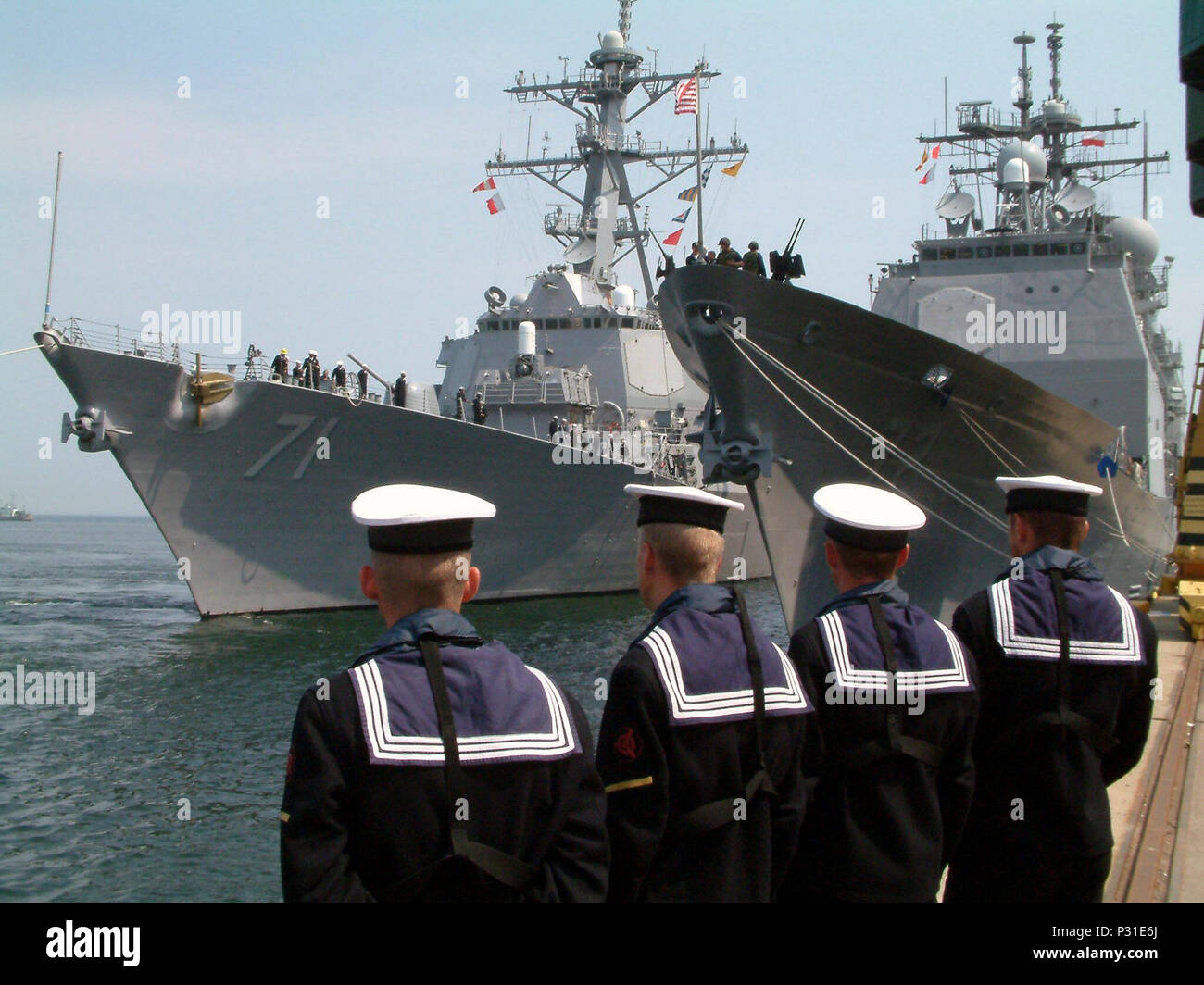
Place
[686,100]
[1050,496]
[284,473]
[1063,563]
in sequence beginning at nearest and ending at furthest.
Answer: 1. [1063,563]
2. [1050,496]
3. [686,100]
4. [284,473]

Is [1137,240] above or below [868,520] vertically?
above

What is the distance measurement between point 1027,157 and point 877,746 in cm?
1944

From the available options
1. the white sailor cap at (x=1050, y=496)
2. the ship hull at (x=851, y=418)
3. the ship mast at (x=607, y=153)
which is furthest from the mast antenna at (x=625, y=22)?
the white sailor cap at (x=1050, y=496)

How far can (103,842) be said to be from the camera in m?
8.84

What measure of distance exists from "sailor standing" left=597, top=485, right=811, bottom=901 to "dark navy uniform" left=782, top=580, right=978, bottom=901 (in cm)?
19

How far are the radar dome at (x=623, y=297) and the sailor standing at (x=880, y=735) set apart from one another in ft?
83.3

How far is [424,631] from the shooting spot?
7.11ft

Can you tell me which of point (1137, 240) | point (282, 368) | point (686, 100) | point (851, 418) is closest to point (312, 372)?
point (282, 368)

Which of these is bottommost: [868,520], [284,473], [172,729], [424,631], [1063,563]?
[172,729]

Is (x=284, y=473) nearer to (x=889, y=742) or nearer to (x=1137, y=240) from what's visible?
(x=1137, y=240)

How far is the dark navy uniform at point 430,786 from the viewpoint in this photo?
2059mm

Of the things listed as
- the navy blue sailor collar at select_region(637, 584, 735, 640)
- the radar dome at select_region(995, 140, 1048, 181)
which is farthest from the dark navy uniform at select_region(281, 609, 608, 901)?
the radar dome at select_region(995, 140, 1048, 181)

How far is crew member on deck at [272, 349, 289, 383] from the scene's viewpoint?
19.6 m

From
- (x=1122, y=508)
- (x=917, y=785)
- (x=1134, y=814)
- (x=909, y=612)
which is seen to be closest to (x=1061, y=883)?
(x=917, y=785)
